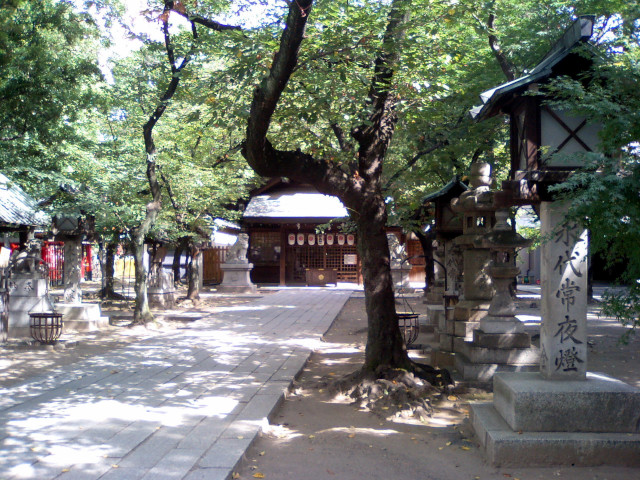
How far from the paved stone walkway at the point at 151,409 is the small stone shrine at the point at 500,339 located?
269cm

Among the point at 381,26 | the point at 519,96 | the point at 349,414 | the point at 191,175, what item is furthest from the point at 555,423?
the point at 191,175

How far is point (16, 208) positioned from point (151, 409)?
11.1 m

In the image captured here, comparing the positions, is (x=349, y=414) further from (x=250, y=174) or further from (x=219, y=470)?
(x=250, y=174)

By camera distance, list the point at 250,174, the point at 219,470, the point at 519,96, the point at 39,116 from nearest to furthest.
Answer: the point at 219,470 → the point at 519,96 → the point at 39,116 → the point at 250,174

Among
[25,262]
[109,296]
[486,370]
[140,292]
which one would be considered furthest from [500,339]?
[109,296]

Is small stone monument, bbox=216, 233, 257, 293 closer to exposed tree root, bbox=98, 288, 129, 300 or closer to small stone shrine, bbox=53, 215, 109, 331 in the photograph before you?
exposed tree root, bbox=98, 288, 129, 300

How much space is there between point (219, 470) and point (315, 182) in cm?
394

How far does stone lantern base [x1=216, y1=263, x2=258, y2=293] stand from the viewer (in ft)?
82.0

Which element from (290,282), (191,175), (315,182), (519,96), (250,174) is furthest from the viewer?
(290,282)

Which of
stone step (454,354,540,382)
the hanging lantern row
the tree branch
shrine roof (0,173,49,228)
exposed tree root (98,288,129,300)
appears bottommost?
stone step (454,354,540,382)

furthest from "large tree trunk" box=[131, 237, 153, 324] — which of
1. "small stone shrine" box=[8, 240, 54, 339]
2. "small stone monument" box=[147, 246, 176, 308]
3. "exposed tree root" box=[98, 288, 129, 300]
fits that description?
"exposed tree root" box=[98, 288, 129, 300]

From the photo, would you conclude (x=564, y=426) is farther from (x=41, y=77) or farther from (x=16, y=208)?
(x=16, y=208)

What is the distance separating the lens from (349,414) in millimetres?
6711

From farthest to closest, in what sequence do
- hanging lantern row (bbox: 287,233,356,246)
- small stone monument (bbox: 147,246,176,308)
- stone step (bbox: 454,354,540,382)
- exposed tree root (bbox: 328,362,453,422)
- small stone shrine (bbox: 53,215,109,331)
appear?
hanging lantern row (bbox: 287,233,356,246)
small stone monument (bbox: 147,246,176,308)
small stone shrine (bbox: 53,215,109,331)
stone step (bbox: 454,354,540,382)
exposed tree root (bbox: 328,362,453,422)
